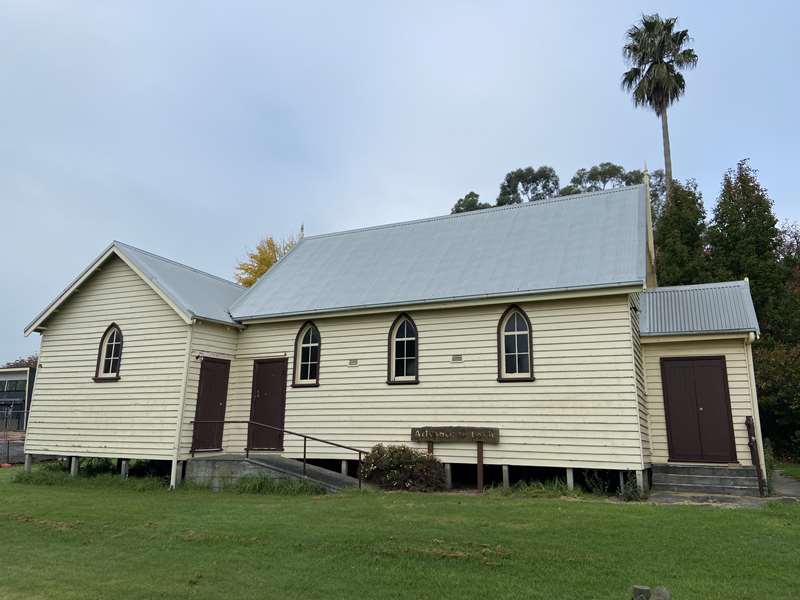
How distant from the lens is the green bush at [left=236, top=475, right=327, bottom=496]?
527 inches

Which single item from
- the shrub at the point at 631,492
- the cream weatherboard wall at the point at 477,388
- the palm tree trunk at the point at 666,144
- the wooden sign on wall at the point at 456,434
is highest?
the palm tree trunk at the point at 666,144

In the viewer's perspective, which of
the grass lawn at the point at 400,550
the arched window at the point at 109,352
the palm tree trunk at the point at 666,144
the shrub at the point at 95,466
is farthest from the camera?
the palm tree trunk at the point at 666,144

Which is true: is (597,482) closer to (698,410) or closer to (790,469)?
(698,410)

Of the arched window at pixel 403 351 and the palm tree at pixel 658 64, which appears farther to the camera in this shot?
the palm tree at pixel 658 64

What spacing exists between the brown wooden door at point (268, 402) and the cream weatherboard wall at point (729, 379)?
949 centimetres

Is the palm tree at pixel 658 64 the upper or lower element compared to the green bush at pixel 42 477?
upper

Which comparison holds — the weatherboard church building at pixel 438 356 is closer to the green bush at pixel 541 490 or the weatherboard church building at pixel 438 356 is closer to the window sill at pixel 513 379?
the window sill at pixel 513 379

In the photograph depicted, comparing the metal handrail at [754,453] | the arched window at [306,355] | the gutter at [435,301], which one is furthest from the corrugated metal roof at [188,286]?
the metal handrail at [754,453]

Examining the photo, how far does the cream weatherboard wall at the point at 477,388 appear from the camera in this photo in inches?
503

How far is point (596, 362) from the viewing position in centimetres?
1302

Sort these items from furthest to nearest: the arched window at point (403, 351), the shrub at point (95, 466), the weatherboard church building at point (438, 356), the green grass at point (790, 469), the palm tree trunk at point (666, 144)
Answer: the palm tree trunk at point (666, 144), the shrub at point (95, 466), the green grass at point (790, 469), the arched window at point (403, 351), the weatherboard church building at point (438, 356)

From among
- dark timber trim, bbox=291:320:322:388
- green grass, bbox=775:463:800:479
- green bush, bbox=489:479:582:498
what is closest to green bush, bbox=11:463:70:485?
dark timber trim, bbox=291:320:322:388

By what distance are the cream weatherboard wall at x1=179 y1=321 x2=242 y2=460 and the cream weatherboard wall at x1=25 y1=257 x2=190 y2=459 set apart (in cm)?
25

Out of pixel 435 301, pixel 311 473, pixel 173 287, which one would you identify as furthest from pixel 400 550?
pixel 173 287
